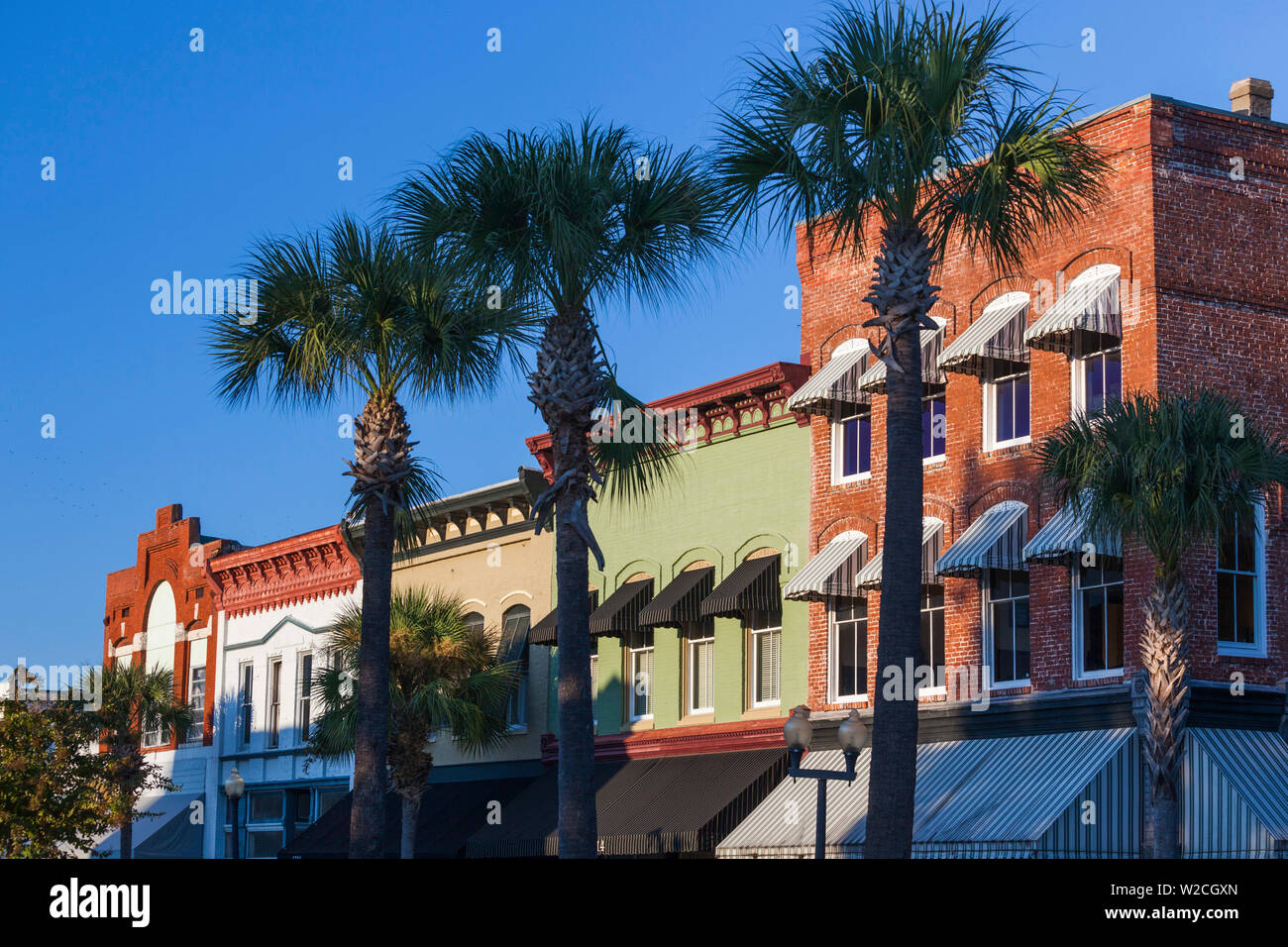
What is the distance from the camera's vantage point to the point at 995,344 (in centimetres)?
2416

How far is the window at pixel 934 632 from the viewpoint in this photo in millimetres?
25703

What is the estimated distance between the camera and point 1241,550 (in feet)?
74.1

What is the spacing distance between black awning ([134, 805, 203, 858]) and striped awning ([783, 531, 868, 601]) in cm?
2721

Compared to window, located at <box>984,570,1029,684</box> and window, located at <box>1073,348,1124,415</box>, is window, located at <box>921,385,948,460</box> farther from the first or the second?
window, located at <box>1073,348,1124,415</box>

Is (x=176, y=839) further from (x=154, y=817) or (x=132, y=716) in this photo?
(x=132, y=716)

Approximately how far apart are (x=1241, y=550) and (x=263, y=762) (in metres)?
30.2

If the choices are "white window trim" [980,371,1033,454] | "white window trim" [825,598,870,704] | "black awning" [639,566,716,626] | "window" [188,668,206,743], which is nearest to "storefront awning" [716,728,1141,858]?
"white window trim" [825,598,870,704]

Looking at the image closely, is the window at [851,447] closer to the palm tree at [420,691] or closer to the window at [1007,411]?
the window at [1007,411]

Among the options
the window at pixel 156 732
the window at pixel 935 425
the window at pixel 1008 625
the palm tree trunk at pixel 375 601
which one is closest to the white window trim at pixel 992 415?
the window at pixel 935 425

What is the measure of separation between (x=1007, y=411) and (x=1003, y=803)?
19.8 feet

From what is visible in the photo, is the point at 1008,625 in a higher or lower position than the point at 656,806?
higher

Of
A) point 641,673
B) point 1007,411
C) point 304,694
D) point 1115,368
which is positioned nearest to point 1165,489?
point 1115,368
